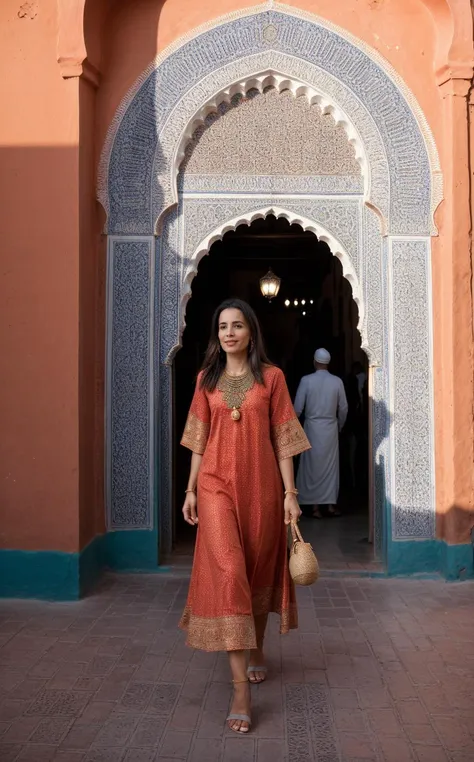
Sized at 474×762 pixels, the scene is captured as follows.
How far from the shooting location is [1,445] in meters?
4.48

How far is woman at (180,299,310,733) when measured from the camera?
2.80m

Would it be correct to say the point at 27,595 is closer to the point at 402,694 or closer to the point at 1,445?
the point at 1,445

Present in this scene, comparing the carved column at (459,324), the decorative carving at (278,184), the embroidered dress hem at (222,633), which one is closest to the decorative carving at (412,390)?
the carved column at (459,324)

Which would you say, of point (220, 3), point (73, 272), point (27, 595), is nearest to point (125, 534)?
point (27, 595)

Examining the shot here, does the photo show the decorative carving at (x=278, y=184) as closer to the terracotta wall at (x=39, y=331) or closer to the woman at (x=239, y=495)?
the terracotta wall at (x=39, y=331)

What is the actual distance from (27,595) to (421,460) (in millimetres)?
2792

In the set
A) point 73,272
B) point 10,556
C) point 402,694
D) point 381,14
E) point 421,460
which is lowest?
point 402,694

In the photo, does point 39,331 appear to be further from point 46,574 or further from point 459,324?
point 459,324

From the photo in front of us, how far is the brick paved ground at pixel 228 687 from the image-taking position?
2.62 m

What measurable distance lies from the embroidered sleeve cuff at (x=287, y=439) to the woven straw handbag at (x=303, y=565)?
390 mm

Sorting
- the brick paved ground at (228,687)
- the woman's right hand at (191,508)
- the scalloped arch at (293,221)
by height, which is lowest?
the brick paved ground at (228,687)

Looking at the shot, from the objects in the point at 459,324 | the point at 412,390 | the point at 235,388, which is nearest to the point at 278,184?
the point at 459,324

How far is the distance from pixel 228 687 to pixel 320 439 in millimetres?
3712

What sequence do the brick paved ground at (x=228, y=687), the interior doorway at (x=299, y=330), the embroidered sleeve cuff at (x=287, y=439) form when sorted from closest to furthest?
the brick paved ground at (x=228, y=687), the embroidered sleeve cuff at (x=287, y=439), the interior doorway at (x=299, y=330)
